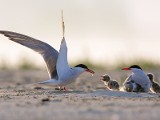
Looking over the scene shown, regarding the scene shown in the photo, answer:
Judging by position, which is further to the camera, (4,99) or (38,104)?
(4,99)

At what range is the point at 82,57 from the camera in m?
22.2

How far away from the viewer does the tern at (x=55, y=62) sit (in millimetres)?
12156

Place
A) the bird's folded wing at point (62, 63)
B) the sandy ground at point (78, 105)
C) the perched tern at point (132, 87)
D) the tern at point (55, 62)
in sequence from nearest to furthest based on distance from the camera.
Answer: the sandy ground at point (78, 105) < the bird's folded wing at point (62, 63) < the tern at point (55, 62) < the perched tern at point (132, 87)

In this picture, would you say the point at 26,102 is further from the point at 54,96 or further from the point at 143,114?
the point at 143,114

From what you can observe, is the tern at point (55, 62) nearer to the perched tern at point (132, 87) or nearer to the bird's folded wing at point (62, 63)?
the bird's folded wing at point (62, 63)

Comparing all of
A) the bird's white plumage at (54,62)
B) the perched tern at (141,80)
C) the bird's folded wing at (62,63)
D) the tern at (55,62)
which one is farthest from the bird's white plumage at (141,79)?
the bird's folded wing at (62,63)

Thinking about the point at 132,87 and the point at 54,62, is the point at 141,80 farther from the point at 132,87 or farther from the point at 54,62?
the point at 54,62

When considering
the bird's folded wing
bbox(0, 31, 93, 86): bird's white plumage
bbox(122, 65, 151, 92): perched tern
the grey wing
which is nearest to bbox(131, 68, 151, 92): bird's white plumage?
bbox(122, 65, 151, 92): perched tern

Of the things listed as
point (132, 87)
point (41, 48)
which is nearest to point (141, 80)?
point (132, 87)

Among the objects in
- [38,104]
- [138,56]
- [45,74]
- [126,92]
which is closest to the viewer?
[38,104]

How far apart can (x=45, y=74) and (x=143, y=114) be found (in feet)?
39.0

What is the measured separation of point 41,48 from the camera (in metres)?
12.9

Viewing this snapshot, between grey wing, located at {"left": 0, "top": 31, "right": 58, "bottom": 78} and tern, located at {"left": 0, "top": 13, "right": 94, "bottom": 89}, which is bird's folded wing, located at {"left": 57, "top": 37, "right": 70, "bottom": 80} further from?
grey wing, located at {"left": 0, "top": 31, "right": 58, "bottom": 78}

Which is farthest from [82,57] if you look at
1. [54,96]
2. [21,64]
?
[54,96]
